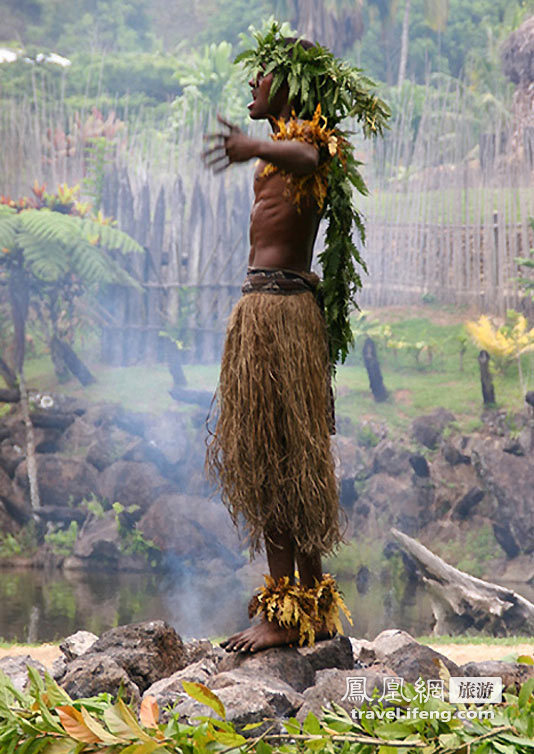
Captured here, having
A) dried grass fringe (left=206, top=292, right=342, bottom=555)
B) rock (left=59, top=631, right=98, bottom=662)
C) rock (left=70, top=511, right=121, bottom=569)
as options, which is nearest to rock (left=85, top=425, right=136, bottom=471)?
rock (left=70, top=511, right=121, bottom=569)

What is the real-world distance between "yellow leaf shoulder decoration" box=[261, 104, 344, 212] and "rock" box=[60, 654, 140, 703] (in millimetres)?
1440

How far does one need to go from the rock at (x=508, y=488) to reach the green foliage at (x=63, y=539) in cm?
286

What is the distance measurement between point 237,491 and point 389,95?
4.92m

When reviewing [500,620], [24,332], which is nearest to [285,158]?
[500,620]

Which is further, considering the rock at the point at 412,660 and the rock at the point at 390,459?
the rock at the point at 390,459

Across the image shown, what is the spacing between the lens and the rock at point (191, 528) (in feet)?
19.4

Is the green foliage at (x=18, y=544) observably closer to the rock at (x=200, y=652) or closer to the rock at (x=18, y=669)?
the rock at (x=18, y=669)

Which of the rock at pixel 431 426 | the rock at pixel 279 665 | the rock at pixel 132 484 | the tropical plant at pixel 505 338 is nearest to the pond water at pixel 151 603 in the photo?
the rock at pixel 132 484

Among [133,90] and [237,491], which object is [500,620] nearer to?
[237,491]

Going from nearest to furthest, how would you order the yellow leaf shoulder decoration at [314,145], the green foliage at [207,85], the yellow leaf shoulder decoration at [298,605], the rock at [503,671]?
the yellow leaf shoulder decoration at [314,145] → the yellow leaf shoulder decoration at [298,605] → the rock at [503,671] → the green foliage at [207,85]

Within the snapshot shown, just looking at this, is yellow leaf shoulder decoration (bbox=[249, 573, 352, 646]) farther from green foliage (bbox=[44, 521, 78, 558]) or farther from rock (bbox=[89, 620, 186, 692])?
green foliage (bbox=[44, 521, 78, 558])

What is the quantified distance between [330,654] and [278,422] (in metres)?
0.72

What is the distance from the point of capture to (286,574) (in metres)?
2.53

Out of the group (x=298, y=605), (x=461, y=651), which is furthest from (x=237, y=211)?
(x=298, y=605)
